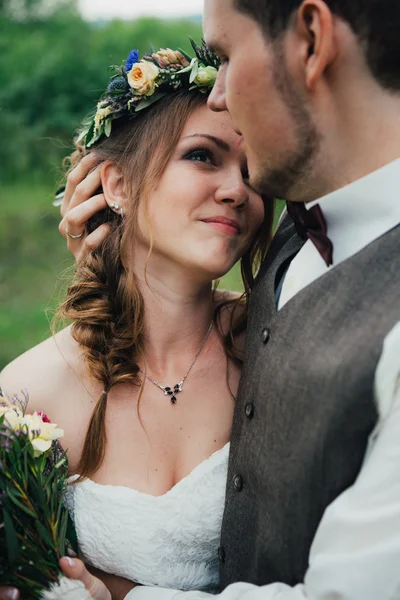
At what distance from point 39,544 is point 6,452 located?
0.89 feet

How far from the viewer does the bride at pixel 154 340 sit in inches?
101

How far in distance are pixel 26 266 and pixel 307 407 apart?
779 cm

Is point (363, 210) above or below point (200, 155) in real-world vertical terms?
below

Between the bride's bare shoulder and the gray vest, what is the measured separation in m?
0.81

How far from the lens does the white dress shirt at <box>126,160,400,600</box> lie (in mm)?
1550

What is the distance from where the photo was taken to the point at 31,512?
2.08 meters

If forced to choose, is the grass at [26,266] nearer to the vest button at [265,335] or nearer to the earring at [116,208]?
the earring at [116,208]

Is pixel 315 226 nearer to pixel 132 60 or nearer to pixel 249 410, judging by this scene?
pixel 249 410

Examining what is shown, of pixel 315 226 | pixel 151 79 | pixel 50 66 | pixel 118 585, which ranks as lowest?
pixel 118 585

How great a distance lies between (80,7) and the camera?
13.7 meters

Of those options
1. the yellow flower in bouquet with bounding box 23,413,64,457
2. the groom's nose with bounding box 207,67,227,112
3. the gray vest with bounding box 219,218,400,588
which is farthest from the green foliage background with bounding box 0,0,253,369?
the gray vest with bounding box 219,218,400,588

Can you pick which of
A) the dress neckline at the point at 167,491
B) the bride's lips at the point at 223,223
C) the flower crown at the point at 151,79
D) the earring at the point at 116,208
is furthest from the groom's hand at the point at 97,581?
the flower crown at the point at 151,79

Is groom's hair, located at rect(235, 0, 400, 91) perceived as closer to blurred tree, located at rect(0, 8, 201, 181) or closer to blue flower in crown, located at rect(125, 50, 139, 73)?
blue flower in crown, located at rect(125, 50, 139, 73)

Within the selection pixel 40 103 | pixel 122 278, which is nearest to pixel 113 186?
pixel 122 278
